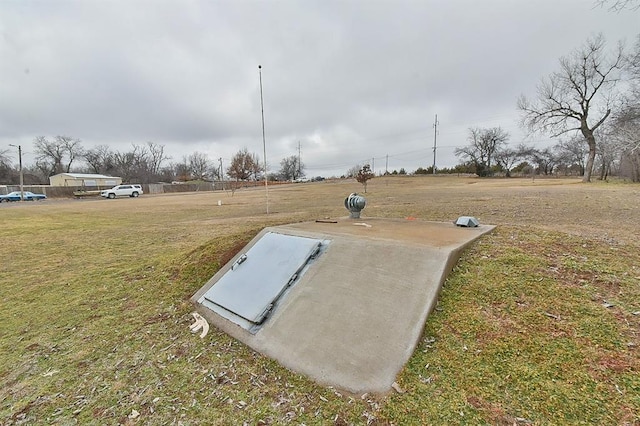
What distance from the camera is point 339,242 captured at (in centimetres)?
391

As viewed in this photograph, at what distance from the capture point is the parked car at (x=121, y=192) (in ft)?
118

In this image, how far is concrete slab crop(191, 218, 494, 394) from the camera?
95.7 inches

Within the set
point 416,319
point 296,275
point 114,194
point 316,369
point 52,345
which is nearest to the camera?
point 316,369

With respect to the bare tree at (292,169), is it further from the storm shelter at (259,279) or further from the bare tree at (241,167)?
the storm shelter at (259,279)

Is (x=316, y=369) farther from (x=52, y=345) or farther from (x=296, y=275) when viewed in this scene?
(x=52, y=345)

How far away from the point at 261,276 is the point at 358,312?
1489 mm

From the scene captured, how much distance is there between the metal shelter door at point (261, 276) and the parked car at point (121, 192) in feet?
130

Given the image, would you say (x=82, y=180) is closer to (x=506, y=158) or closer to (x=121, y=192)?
(x=121, y=192)

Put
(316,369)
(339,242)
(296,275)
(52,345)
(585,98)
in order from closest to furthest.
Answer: (316,369) < (52,345) < (296,275) < (339,242) < (585,98)

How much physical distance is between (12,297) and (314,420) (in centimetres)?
540

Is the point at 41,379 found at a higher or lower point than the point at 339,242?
lower

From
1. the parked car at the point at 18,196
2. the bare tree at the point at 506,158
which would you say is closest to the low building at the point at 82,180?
the parked car at the point at 18,196

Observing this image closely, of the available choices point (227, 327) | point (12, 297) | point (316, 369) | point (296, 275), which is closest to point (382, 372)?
point (316, 369)

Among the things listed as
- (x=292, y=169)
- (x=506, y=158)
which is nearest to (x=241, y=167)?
(x=292, y=169)
